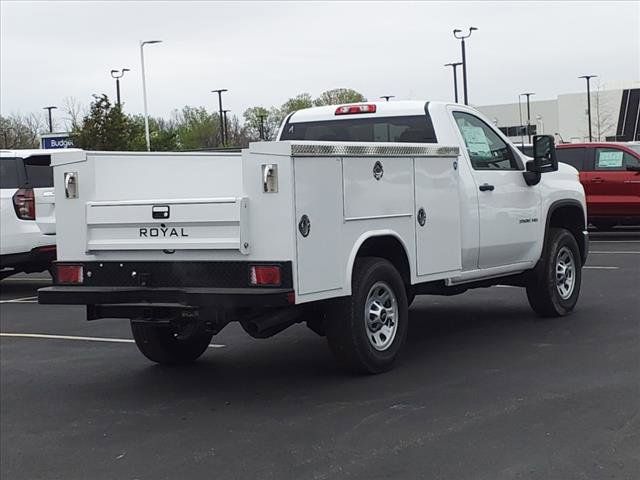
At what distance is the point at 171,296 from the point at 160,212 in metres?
0.62

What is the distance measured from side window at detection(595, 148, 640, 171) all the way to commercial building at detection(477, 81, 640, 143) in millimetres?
55765

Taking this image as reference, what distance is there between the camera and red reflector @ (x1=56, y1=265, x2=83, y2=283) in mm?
7059

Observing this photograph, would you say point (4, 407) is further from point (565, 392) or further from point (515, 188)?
point (515, 188)

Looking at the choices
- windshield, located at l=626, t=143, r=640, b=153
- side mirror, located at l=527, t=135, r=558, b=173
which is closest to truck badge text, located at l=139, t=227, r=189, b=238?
side mirror, located at l=527, t=135, r=558, b=173

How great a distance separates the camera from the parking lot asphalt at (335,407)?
17.1 feet

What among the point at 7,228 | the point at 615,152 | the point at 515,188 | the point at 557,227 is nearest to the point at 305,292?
the point at 515,188

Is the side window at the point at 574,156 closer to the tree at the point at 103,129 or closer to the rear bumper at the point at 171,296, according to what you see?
the rear bumper at the point at 171,296

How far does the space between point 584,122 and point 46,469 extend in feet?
277

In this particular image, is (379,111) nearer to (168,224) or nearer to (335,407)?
(168,224)

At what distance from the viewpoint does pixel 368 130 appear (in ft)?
28.6

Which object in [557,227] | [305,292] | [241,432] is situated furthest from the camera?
[557,227]

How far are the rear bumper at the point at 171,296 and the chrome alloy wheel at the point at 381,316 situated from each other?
40.7 inches

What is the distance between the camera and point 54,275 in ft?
23.6

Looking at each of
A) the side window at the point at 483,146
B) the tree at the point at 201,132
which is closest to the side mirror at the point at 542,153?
the side window at the point at 483,146
